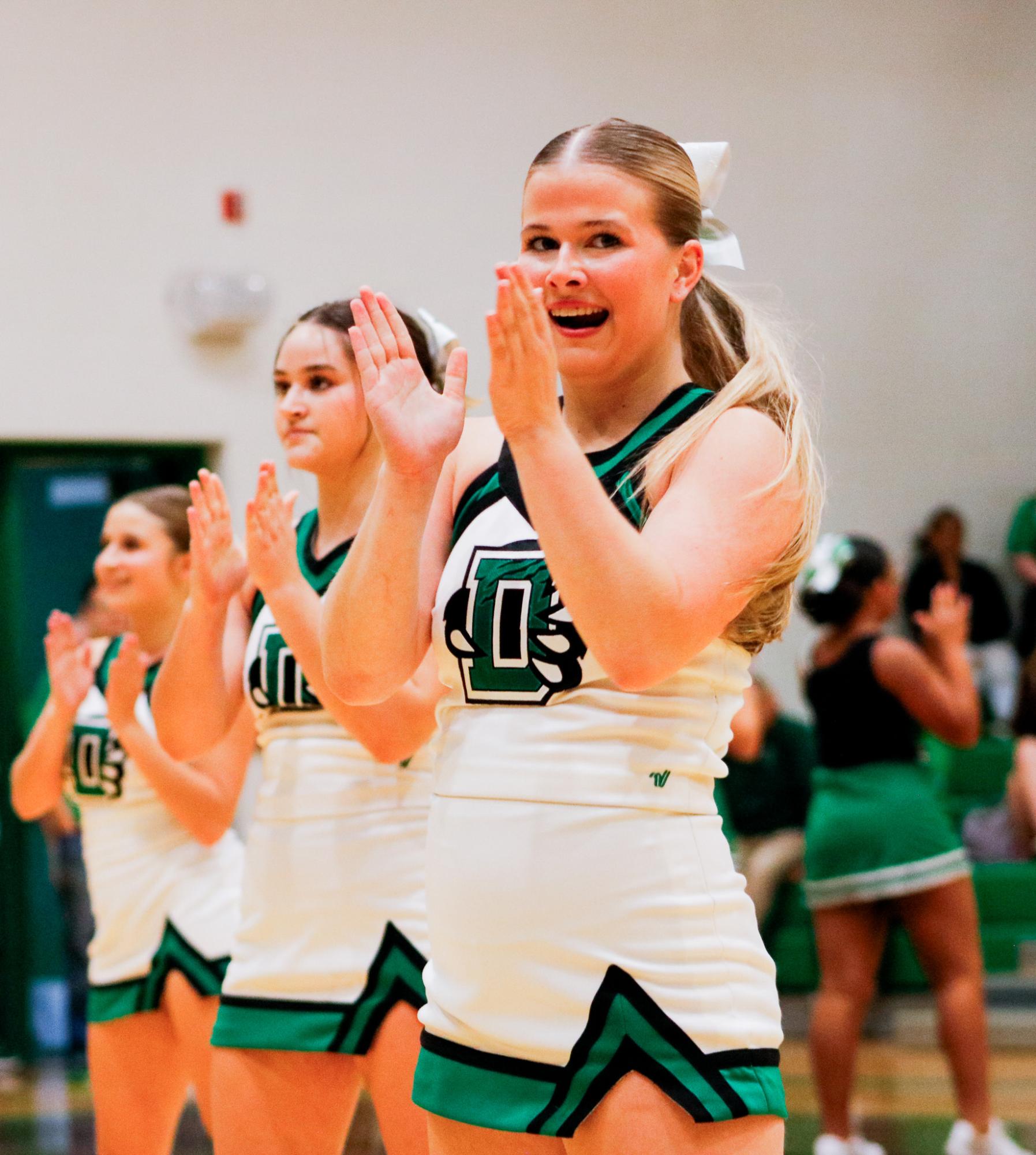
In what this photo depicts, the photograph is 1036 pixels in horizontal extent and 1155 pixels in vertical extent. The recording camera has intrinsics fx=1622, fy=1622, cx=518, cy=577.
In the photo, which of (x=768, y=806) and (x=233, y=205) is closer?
(x=233, y=205)

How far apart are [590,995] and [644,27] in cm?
630

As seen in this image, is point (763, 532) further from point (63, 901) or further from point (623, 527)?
point (63, 901)

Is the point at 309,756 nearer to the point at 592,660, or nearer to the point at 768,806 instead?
the point at 592,660

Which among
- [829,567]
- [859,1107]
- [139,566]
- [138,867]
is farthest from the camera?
[859,1107]

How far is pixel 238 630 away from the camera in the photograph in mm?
2812

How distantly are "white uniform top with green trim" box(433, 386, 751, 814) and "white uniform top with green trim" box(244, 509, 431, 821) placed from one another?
82 cm

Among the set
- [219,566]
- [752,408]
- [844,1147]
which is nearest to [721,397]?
[752,408]

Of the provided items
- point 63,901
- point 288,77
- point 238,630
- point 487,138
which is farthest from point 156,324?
point 238,630

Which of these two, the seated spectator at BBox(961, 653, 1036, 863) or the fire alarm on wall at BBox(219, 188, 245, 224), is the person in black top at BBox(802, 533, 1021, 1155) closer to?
the seated spectator at BBox(961, 653, 1036, 863)

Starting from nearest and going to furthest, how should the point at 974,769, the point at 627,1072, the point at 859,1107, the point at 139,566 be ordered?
the point at 627,1072 → the point at 139,566 → the point at 859,1107 → the point at 974,769

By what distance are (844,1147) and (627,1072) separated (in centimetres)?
308

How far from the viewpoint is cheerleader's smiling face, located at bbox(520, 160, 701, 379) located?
5.37ft

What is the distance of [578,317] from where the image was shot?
166 cm

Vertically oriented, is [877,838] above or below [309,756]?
below
